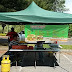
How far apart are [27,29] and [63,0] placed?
53910 mm

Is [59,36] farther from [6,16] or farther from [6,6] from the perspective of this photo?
[6,6]

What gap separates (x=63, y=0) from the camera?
5688 cm

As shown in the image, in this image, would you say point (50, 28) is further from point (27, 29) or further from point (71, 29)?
point (71, 29)

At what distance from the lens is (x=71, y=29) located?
2972 cm

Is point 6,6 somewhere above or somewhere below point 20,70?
above

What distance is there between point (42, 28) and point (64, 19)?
0.99m

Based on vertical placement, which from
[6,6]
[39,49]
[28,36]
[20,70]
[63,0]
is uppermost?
[63,0]

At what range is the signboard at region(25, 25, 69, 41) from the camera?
591cm

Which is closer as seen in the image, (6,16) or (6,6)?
(6,16)

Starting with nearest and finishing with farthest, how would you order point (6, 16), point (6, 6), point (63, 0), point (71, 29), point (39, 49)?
point (6, 16) < point (39, 49) < point (6, 6) < point (71, 29) < point (63, 0)

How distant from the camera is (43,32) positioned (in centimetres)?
596

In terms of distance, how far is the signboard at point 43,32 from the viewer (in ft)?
19.4

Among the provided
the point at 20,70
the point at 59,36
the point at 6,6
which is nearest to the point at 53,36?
the point at 59,36

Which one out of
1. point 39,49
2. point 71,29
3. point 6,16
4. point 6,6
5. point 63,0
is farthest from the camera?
point 63,0
